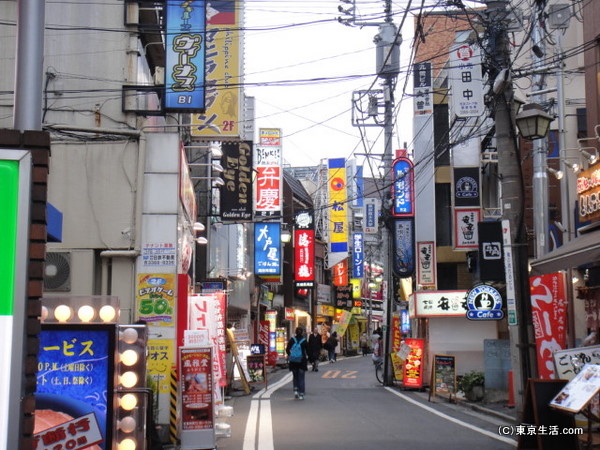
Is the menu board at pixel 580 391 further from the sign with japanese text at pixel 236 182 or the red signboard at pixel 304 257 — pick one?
the red signboard at pixel 304 257

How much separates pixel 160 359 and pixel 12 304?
1030 cm

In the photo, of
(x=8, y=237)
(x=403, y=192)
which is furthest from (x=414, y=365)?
(x=8, y=237)

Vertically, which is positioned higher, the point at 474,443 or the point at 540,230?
the point at 540,230

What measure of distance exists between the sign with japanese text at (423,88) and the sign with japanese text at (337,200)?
2087 cm

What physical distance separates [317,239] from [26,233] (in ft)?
181

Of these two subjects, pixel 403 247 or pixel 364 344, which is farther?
pixel 364 344

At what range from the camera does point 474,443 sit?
11781mm

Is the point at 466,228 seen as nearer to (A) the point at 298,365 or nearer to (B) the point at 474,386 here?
(B) the point at 474,386

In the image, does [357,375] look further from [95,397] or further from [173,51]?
[95,397]

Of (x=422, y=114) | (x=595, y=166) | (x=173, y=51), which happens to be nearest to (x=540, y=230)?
(x=595, y=166)

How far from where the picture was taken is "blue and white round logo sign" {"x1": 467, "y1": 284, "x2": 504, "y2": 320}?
58.1ft

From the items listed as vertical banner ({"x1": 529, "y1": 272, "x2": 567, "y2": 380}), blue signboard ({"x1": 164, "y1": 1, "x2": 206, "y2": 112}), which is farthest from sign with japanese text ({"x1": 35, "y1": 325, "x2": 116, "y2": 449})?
vertical banner ({"x1": 529, "y1": 272, "x2": 567, "y2": 380})

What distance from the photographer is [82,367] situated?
7605 millimetres

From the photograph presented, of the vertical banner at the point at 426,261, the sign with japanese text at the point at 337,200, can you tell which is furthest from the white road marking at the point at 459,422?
the sign with japanese text at the point at 337,200
